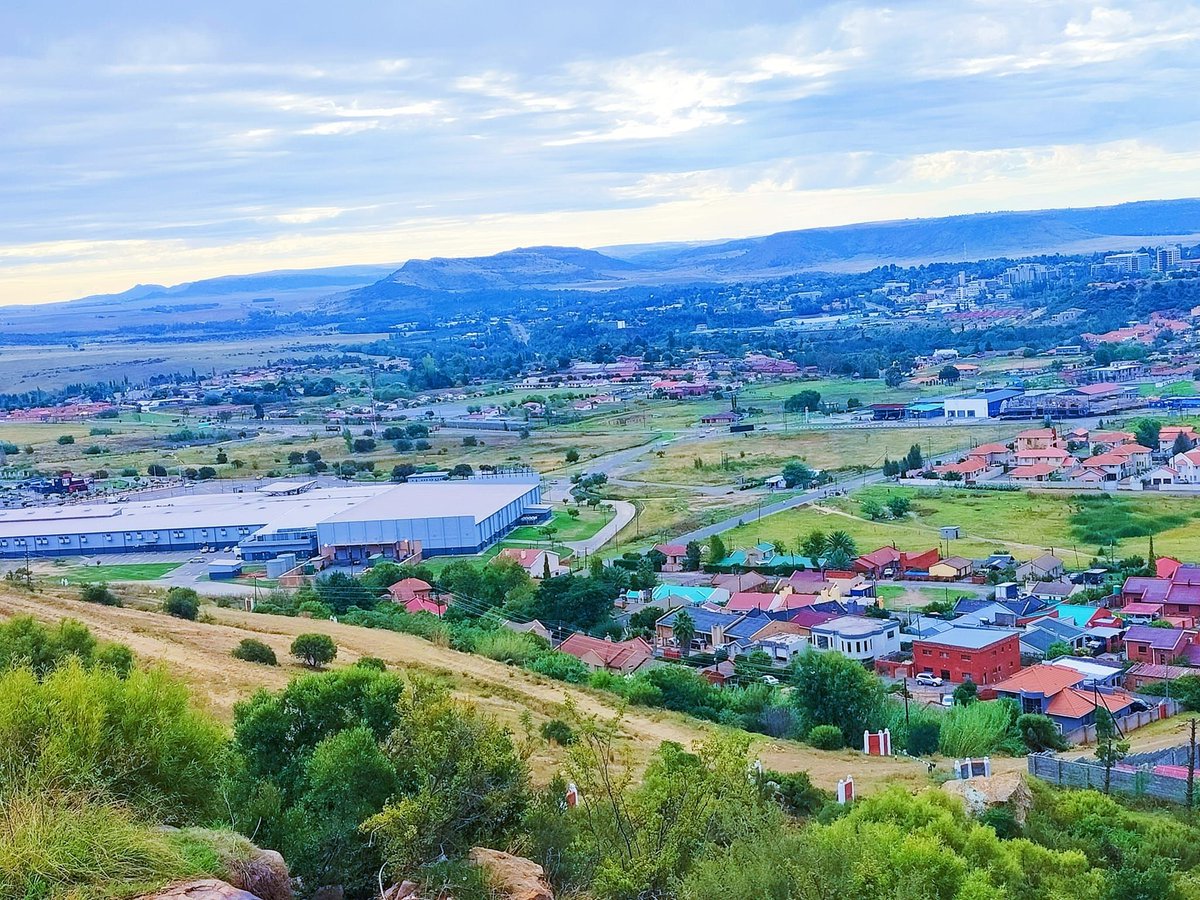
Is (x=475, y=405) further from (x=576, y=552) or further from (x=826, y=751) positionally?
(x=826, y=751)

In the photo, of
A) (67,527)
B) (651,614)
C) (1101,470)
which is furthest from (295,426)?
(651,614)

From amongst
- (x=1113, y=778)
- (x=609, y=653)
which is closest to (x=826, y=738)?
(x=1113, y=778)

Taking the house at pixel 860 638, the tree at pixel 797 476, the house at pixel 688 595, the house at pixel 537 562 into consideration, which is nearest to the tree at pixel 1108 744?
the house at pixel 860 638

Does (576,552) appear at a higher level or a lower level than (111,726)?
lower

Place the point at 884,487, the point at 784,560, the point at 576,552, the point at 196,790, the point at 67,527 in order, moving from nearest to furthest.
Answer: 1. the point at 196,790
2. the point at 784,560
3. the point at 576,552
4. the point at 67,527
5. the point at 884,487

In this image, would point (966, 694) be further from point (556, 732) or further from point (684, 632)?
point (556, 732)
